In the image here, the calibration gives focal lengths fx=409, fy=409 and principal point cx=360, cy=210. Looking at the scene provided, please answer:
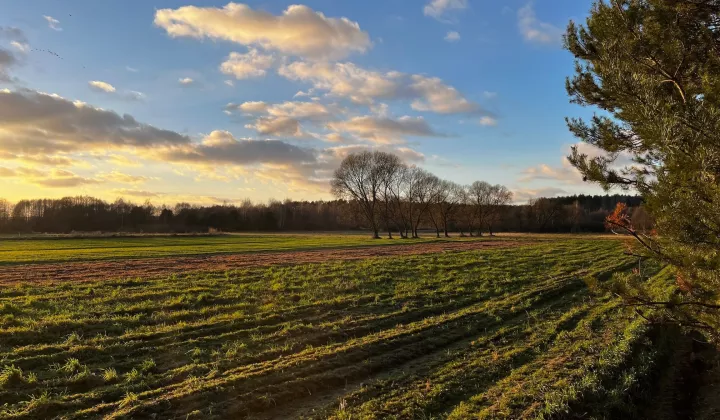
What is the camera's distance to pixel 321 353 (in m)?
8.82

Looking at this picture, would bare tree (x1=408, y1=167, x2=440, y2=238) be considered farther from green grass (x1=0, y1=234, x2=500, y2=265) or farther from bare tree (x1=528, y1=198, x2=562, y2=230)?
bare tree (x1=528, y1=198, x2=562, y2=230)

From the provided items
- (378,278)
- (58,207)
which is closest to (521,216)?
(378,278)

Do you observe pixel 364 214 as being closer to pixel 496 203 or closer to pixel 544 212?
pixel 496 203

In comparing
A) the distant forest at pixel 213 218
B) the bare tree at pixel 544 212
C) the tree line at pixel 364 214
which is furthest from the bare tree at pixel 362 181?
the bare tree at pixel 544 212

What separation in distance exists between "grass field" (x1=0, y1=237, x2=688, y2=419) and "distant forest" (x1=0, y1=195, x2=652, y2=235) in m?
92.8

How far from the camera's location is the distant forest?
114m

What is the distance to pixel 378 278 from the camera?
61.9 ft

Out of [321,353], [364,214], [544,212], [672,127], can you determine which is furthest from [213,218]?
[672,127]

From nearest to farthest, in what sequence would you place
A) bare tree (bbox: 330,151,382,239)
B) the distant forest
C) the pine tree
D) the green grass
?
1. the pine tree
2. the green grass
3. bare tree (bbox: 330,151,382,239)
4. the distant forest

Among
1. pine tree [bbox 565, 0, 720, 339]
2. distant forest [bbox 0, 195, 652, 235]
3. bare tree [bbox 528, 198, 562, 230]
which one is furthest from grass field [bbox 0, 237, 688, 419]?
bare tree [bbox 528, 198, 562, 230]

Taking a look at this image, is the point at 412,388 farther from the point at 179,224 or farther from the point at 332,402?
the point at 179,224

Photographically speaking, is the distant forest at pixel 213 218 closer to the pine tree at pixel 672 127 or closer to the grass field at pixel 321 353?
the grass field at pixel 321 353

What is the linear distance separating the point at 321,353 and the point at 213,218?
127 metres

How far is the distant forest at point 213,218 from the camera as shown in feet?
373
